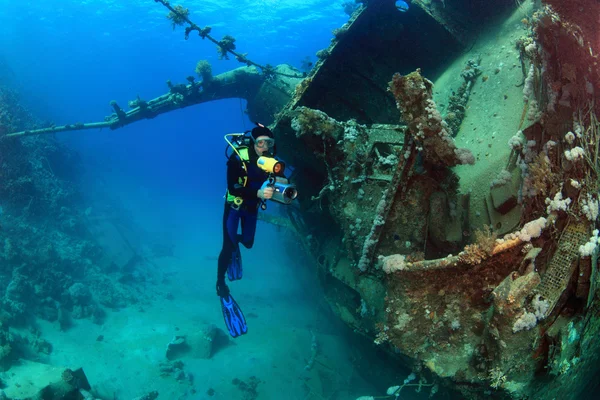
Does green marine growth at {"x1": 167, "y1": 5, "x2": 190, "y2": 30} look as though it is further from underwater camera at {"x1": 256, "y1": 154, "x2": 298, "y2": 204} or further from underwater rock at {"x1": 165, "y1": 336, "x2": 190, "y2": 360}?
underwater rock at {"x1": 165, "y1": 336, "x2": 190, "y2": 360}

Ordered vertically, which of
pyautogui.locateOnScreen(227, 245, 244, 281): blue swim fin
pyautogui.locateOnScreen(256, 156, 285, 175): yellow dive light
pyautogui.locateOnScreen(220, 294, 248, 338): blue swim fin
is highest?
pyautogui.locateOnScreen(256, 156, 285, 175): yellow dive light

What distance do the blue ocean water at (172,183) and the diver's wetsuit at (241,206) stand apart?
256 inches

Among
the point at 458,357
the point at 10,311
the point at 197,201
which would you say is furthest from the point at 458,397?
the point at 197,201

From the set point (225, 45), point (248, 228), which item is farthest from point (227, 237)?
point (225, 45)

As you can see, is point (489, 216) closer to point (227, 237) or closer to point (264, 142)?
point (264, 142)

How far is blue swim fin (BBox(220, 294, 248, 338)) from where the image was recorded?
21.9 ft

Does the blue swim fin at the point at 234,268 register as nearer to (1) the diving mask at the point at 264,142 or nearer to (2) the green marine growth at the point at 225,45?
(1) the diving mask at the point at 264,142

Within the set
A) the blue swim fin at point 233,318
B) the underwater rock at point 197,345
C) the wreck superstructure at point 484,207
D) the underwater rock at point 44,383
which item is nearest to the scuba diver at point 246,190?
the blue swim fin at point 233,318

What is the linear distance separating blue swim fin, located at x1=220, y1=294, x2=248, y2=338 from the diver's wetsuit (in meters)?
0.36

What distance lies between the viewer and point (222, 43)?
1091cm

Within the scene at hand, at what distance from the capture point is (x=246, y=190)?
483 cm

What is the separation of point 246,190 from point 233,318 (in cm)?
321

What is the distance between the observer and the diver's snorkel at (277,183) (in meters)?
3.87

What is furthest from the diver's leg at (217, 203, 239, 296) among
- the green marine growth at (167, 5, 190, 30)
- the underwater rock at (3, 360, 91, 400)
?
the green marine growth at (167, 5, 190, 30)
